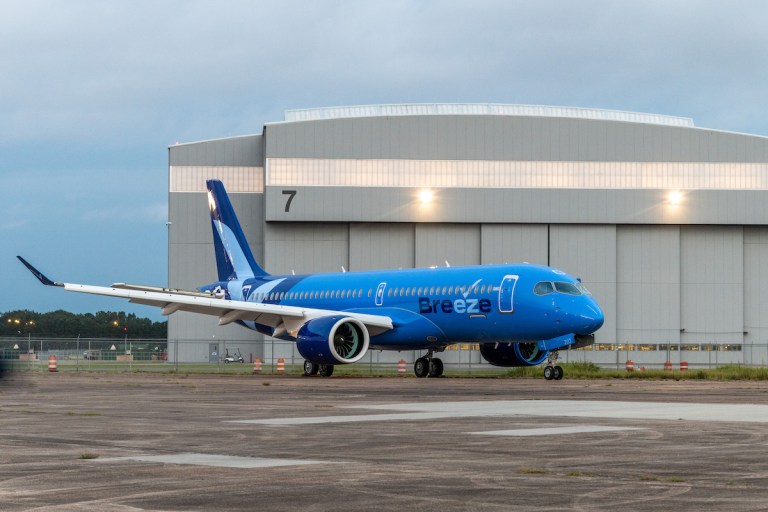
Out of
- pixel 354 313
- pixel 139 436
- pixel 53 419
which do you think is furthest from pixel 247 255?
pixel 139 436

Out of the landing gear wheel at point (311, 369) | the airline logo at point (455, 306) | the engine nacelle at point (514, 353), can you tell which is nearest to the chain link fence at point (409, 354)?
the landing gear wheel at point (311, 369)

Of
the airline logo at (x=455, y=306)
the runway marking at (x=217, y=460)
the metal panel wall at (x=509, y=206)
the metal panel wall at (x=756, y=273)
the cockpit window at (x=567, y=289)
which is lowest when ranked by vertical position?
the runway marking at (x=217, y=460)

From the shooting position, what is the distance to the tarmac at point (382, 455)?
8523mm

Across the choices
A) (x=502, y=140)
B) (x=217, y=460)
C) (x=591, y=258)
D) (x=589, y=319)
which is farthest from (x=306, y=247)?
(x=217, y=460)

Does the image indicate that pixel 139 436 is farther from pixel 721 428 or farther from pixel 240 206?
pixel 240 206

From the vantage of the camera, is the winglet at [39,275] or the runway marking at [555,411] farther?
the winglet at [39,275]

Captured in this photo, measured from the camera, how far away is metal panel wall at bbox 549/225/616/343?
2437 inches

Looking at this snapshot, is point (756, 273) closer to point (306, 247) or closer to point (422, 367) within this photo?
point (306, 247)

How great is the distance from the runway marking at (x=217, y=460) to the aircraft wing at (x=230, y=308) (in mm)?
26463

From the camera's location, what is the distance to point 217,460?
11117 millimetres

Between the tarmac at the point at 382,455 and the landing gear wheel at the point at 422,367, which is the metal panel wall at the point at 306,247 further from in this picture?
the tarmac at the point at 382,455

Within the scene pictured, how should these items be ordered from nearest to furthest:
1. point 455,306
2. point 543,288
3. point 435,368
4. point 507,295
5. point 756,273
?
point 543,288, point 507,295, point 455,306, point 435,368, point 756,273

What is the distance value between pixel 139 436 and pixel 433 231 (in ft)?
160

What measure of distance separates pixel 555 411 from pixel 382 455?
7464 mm
